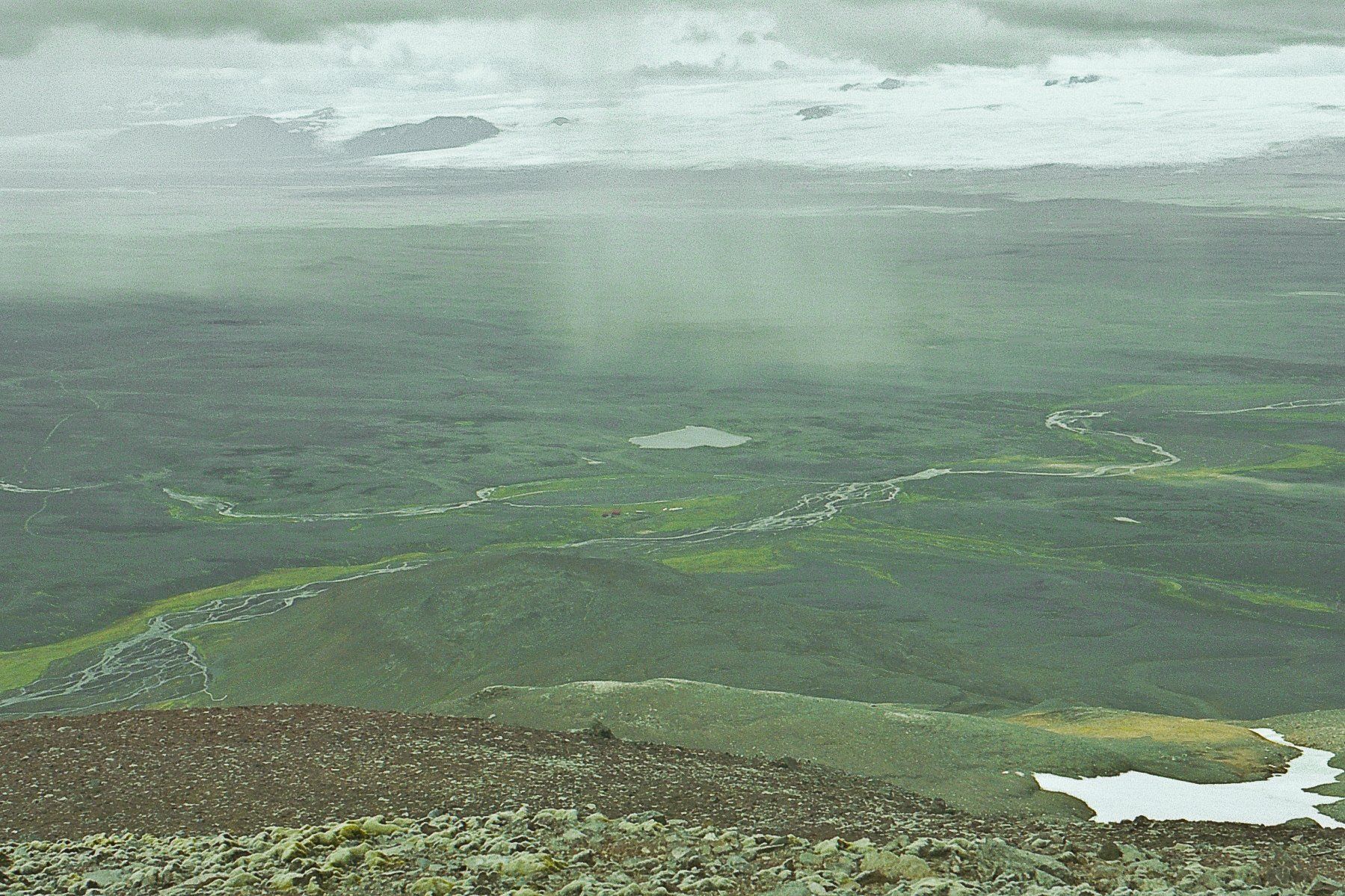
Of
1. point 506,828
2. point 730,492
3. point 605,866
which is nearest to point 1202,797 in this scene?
point 605,866

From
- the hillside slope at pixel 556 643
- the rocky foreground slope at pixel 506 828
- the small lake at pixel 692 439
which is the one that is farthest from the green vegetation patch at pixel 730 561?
the rocky foreground slope at pixel 506 828

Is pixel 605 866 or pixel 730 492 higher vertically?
pixel 605 866

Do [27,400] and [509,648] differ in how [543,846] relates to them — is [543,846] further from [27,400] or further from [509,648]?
[27,400]

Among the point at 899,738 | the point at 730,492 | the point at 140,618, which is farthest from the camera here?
the point at 730,492

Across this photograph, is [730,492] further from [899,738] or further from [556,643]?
[899,738]

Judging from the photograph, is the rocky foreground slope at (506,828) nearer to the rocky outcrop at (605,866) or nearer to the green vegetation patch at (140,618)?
the rocky outcrop at (605,866)

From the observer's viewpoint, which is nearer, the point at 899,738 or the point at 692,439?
the point at 899,738
